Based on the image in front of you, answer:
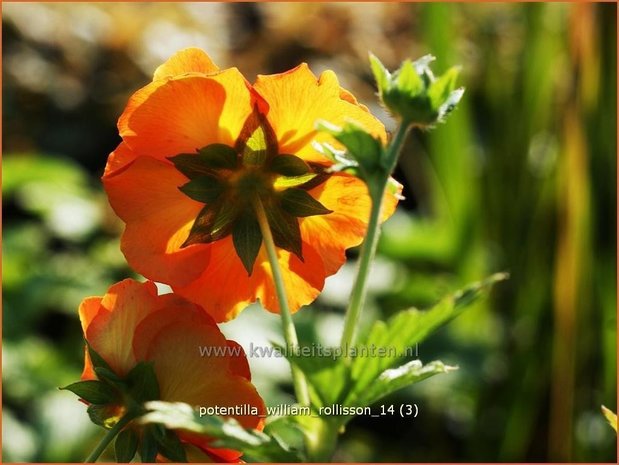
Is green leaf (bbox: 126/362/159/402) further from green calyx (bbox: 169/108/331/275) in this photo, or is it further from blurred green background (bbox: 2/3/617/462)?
blurred green background (bbox: 2/3/617/462)

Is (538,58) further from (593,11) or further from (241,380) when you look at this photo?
(241,380)

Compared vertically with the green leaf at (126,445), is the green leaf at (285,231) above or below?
A: above

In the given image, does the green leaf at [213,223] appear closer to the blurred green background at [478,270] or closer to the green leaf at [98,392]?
the green leaf at [98,392]

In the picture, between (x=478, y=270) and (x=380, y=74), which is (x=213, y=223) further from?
(x=478, y=270)

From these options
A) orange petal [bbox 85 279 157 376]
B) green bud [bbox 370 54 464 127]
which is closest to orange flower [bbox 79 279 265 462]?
orange petal [bbox 85 279 157 376]

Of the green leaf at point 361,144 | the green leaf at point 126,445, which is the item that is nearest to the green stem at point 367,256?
the green leaf at point 361,144

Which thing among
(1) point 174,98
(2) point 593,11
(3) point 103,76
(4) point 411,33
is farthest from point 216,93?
(4) point 411,33
